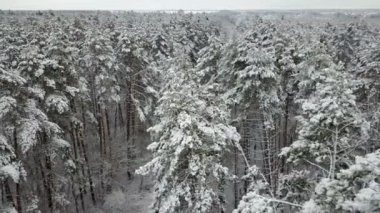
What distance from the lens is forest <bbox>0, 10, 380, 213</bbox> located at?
1119 centimetres

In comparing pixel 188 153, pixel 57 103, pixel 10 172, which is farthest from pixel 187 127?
pixel 57 103

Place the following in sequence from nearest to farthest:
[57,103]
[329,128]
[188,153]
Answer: [329,128] < [188,153] < [57,103]

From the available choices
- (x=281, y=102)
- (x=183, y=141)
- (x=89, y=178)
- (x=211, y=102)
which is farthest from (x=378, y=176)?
(x=89, y=178)

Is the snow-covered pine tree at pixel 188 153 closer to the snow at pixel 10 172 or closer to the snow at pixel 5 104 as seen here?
the snow at pixel 10 172

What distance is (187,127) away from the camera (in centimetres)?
1207

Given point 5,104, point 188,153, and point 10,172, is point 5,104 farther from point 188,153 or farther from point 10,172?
point 188,153

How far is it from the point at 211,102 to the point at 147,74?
13284 millimetres

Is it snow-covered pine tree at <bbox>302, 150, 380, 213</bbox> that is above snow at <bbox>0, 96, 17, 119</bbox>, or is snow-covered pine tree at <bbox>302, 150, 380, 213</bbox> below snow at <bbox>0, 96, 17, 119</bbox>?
below

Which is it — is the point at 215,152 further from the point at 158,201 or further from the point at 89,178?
the point at 89,178

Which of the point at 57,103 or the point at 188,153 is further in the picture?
the point at 57,103

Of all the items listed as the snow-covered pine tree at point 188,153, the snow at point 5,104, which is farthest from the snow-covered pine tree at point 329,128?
the snow at point 5,104

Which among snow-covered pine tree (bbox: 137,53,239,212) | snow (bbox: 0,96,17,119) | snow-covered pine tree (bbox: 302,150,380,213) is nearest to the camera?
snow-covered pine tree (bbox: 302,150,380,213)

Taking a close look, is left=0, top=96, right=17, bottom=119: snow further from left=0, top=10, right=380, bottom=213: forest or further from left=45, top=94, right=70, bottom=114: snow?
left=45, top=94, right=70, bottom=114: snow

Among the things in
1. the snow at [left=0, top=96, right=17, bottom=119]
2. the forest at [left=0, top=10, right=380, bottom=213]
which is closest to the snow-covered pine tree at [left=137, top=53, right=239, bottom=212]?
the forest at [left=0, top=10, right=380, bottom=213]
